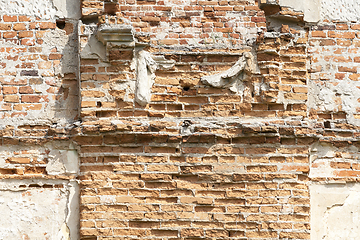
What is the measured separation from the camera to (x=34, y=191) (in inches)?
133

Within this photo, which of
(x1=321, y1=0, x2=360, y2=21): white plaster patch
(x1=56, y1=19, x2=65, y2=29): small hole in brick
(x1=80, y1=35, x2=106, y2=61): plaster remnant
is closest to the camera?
(x1=80, y1=35, x2=106, y2=61): plaster remnant

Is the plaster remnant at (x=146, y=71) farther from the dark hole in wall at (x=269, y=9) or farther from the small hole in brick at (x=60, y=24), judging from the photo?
the dark hole in wall at (x=269, y=9)

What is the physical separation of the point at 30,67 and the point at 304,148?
8.58 ft

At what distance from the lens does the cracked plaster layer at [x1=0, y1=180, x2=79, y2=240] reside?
333 centimetres

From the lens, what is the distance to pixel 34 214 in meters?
3.35

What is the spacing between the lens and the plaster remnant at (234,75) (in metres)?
3.45

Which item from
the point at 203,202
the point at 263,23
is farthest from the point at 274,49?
the point at 203,202

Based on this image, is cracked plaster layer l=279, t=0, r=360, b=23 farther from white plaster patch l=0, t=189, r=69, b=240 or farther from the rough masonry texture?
white plaster patch l=0, t=189, r=69, b=240

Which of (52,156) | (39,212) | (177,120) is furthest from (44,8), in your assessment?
(39,212)

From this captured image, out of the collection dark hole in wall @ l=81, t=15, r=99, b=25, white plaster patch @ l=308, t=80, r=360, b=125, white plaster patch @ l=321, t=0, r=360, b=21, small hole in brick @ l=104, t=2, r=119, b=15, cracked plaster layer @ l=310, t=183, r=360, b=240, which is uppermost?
white plaster patch @ l=321, t=0, r=360, b=21

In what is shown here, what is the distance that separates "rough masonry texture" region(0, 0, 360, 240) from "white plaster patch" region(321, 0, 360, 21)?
0.27ft

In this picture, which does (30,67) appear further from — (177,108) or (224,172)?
(224,172)

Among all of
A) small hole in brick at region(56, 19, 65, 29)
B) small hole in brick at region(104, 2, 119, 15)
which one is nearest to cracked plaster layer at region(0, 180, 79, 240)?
small hole in brick at region(56, 19, 65, 29)

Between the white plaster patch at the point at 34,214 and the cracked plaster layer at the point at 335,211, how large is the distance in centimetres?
224
